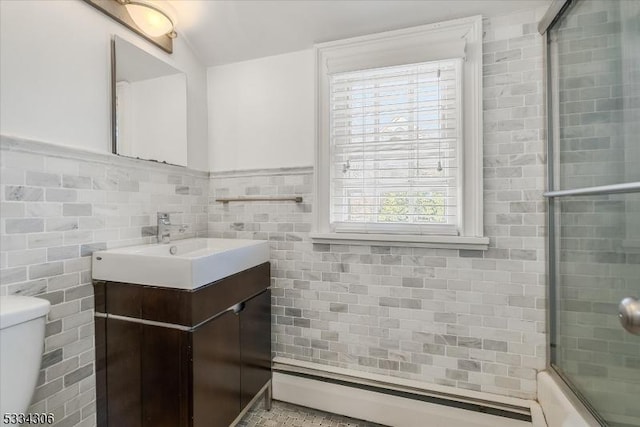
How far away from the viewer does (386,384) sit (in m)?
1.67

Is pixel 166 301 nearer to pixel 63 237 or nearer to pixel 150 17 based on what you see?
pixel 63 237

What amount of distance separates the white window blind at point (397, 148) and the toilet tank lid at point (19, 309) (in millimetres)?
1344

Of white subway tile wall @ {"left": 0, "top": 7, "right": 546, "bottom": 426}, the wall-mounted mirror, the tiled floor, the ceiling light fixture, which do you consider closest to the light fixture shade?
the ceiling light fixture

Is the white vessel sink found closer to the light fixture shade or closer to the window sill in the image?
the window sill

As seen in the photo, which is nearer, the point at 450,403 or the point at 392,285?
the point at 450,403

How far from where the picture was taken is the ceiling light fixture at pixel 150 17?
5.04 feet

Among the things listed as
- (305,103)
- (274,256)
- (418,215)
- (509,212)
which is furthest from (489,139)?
(274,256)

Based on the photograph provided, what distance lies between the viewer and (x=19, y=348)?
96 cm

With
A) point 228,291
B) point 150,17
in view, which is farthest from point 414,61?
point 228,291

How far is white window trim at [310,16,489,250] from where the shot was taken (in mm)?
1558

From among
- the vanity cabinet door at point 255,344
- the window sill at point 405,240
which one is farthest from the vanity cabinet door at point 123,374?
the window sill at point 405,240

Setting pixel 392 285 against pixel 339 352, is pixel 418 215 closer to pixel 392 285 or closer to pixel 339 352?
pixel 392 285

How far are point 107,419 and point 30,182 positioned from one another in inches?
42.4

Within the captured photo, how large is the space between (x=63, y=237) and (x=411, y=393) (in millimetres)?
1856
